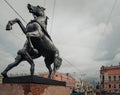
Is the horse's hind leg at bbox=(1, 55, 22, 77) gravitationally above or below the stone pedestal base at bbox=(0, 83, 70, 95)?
above

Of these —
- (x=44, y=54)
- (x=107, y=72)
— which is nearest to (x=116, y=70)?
(x=107, y=72)

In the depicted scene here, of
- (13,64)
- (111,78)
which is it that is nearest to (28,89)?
(13,64)

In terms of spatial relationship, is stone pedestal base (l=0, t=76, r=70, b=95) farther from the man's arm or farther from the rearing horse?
the man's arm

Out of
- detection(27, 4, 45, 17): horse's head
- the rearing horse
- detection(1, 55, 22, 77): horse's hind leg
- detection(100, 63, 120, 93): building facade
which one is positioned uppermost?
detection(100, 63, 120, 93): building facade

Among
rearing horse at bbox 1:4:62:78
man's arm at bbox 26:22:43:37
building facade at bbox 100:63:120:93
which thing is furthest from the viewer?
building facade at bbox 100:63:120:93

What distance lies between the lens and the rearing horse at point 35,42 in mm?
6137

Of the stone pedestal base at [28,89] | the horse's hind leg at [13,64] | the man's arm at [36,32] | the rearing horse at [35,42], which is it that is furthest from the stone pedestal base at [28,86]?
the man's arm at [36,32]

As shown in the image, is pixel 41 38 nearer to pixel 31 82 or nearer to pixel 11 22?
pixel 11 22

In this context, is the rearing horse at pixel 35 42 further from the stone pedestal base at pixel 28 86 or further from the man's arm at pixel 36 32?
the stone pedestal base at pixel 28 86

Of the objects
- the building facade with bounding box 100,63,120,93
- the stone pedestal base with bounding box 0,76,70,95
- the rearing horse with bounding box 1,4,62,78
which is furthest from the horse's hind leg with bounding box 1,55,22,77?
the building facade with bounding box 100,63,120,93

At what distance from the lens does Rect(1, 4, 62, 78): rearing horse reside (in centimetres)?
614

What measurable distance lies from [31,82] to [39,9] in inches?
91.8

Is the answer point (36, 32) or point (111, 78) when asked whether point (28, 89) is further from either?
point (111, 78)

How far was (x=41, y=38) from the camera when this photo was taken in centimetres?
633
